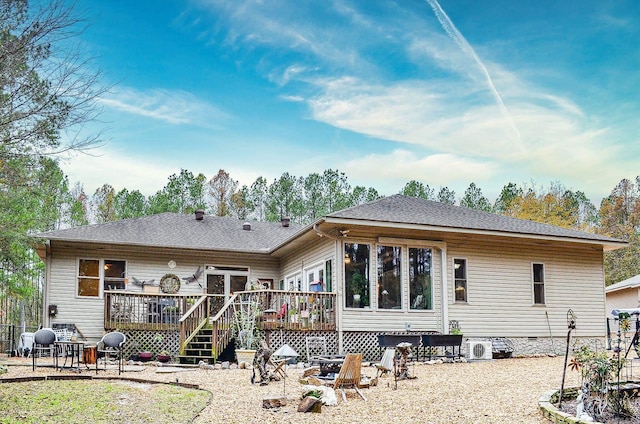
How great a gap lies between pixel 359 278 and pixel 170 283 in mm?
6643

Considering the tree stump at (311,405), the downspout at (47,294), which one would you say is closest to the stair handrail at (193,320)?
the downspout at (47,294)

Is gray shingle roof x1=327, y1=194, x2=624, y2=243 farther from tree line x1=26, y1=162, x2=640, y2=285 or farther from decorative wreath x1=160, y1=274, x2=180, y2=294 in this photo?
tree line x1=26, y1=162, x2=640, y2=285

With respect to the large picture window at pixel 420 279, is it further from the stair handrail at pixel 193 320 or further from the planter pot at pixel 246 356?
the stair handrail at pixel 193 320

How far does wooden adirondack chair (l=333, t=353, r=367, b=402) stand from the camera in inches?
363

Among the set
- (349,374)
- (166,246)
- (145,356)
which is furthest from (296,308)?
(349,374)

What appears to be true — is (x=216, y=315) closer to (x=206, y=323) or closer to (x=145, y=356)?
(x=206, y=323)

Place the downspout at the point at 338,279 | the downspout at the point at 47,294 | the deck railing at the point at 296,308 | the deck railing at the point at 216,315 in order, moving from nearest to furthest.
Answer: the deck railing at the point at 216,315 → the deck railing at the point at 296,308 → the downspout at the point at 338,279 → the downspout at the point at 47,294

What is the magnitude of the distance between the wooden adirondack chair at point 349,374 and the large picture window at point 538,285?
30.6ft

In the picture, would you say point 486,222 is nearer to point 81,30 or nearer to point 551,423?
point 551,423

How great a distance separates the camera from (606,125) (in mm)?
19234

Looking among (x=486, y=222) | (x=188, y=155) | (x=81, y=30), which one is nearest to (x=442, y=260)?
(x=486, y=222)

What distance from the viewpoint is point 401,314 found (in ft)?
50.9

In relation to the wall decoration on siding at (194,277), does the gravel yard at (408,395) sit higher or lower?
lower

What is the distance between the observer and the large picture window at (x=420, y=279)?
15.7m
